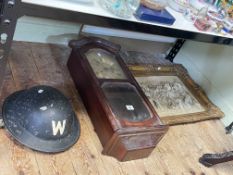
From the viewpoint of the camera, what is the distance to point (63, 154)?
130 centimetres

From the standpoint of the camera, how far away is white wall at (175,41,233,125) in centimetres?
194

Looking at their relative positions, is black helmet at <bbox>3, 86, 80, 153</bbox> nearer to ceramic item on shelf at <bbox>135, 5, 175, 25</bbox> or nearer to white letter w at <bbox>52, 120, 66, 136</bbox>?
white letter w at <bbox>52, 120, 66, 136</bbox>

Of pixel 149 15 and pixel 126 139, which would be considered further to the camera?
pixel 126 139

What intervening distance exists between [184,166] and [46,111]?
70cm

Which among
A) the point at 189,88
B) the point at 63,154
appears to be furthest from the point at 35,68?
the point at 189,88

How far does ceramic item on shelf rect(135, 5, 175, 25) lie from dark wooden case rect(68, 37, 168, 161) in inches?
18.3

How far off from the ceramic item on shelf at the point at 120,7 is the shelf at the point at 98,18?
17 mm

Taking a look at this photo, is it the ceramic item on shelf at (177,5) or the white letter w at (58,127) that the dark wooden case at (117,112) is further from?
the ceramic item on shelf at (177,5)

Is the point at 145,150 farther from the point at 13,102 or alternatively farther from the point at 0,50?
the point at 0,50

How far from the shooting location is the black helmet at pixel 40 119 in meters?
1.25

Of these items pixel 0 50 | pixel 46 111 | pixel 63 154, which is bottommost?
pixel 63 154

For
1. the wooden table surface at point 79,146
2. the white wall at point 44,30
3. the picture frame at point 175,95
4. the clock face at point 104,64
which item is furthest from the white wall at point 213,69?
the white wall at point 44,30

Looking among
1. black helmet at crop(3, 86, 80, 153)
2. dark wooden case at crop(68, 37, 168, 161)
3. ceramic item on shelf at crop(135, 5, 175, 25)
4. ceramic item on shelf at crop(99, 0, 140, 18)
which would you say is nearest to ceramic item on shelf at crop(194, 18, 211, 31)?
ceramic item on shelf at crop(135, 5, 175, 25)

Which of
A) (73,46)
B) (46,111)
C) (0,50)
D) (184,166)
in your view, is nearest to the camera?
(0,50)
